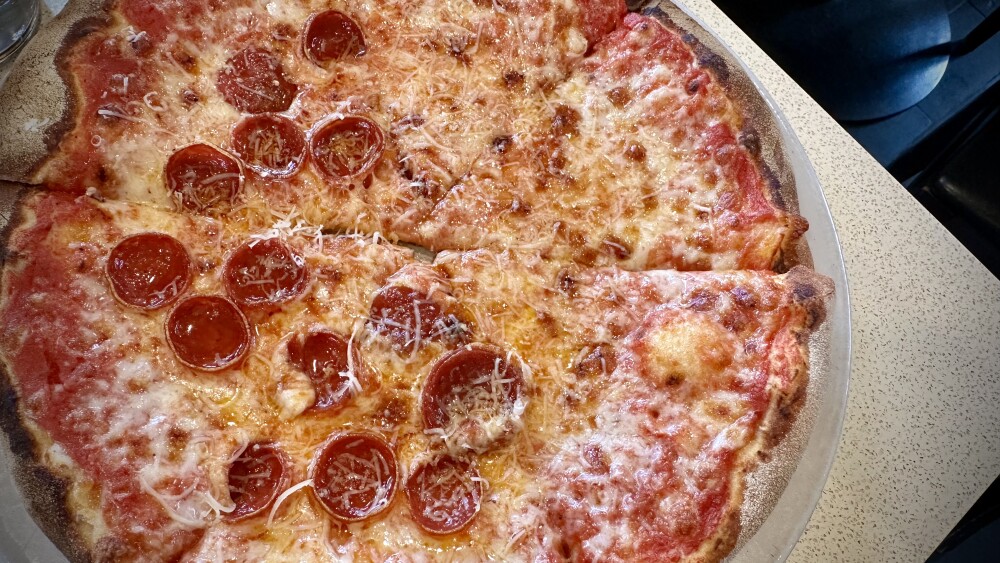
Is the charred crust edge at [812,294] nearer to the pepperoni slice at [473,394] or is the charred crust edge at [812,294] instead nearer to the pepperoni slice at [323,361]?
the pepperoni slice at [473,394]

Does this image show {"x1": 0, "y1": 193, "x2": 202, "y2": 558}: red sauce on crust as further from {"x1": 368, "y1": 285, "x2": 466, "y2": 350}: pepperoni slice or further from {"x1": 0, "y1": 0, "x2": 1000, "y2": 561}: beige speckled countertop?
{"x1": 0, "y1": 0, "x2": 1000, "y2": 561}: beige speckled countertop

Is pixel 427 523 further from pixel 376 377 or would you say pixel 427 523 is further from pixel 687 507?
pixel 687 507

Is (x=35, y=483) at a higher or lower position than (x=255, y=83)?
lower

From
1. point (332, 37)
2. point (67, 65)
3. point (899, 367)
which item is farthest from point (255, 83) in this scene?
point (899, 367)

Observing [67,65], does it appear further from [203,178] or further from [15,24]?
[15,24]

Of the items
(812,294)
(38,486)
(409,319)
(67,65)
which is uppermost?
(812,294)
